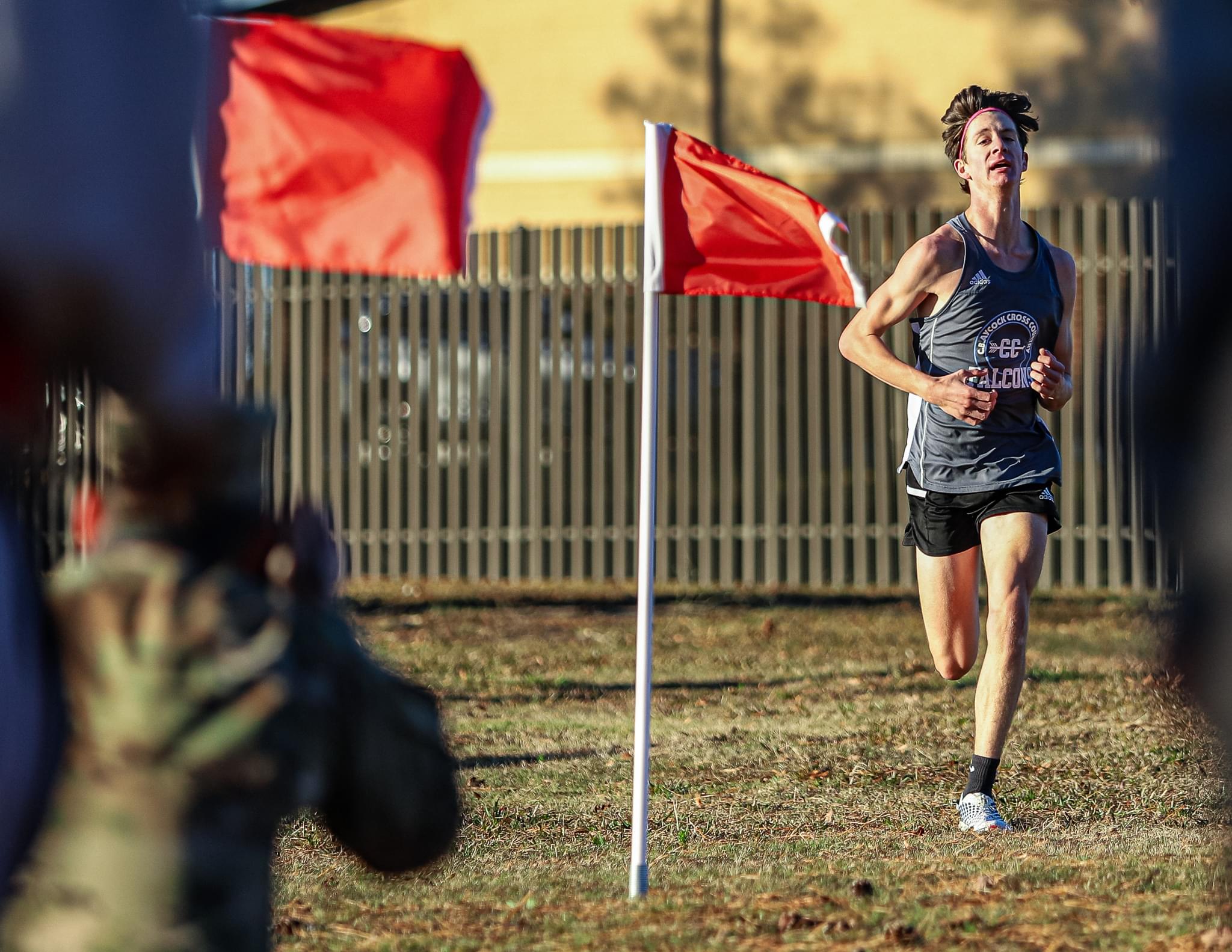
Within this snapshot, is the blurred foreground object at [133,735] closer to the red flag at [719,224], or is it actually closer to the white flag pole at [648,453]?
the white flag pole at [648,453]

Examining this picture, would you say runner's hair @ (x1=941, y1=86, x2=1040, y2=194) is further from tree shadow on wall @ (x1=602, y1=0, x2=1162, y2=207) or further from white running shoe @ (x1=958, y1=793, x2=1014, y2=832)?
tree shadow on wall @ (x1=602, y1=0, x2=1162, y2=207)

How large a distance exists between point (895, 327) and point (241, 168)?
34.5ft

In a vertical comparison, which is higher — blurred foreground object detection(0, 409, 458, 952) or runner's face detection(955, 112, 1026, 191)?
runner's face detection(955, 112, 1026, 191)

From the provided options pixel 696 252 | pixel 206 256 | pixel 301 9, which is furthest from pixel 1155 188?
pixel 301 9

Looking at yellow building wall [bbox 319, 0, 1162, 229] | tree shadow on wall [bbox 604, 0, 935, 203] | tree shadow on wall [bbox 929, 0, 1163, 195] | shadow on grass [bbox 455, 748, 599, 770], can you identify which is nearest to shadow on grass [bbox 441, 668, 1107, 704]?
shadow on grass [bbox 455, 748, 599, 770]

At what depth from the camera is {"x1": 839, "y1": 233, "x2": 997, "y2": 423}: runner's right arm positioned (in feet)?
16.9

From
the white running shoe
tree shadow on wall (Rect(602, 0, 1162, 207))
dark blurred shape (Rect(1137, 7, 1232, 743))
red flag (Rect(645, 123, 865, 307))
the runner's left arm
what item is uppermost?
tree shadow on wall (Rect(602, 0, 1162, 207))

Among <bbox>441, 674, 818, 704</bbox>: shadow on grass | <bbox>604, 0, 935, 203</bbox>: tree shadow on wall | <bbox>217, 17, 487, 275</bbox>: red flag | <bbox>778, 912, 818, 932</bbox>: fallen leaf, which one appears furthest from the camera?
<bbox>604, 0, 935, 203</bbox>: tree shadow on wall

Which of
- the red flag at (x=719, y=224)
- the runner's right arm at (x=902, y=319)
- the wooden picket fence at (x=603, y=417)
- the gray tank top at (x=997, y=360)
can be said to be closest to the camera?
the red flag at (x=719, y=224)

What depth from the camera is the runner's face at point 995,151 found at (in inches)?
208

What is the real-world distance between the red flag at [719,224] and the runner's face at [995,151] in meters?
0.72

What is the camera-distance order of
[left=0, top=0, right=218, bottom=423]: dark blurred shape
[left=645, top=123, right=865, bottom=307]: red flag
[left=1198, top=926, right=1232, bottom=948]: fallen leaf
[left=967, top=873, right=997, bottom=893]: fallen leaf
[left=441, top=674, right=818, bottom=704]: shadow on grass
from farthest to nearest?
1. [left=441, top=674, right=818, bottom=704]: shadow on grass
2. [left=645, top=123, right=865, bottom=307]: red flag
3. [left=967, top=873, right=997, bottom=893]: fallen leaf
4. [left=1198, top=926, right=1232, bottom=948]: fallen leaf
5. [left=0, top=0, right=218, bottom=423]: dark blurred shape

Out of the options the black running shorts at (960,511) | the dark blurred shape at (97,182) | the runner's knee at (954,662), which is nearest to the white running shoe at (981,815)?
the runner's knee at (954,662)

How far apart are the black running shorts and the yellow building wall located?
1114 cm
